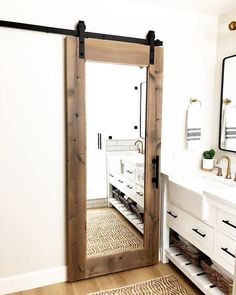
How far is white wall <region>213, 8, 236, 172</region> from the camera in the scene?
2.42 meters

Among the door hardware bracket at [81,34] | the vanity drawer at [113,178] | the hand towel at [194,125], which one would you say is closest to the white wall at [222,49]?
the hand towel at [194,125]

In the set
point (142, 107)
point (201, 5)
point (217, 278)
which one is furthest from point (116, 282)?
point (201, 5)

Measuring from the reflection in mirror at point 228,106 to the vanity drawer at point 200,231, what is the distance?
2.63 feet

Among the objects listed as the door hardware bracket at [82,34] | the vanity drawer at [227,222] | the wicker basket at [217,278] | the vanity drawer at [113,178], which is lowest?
the wicker basket at [217,278]

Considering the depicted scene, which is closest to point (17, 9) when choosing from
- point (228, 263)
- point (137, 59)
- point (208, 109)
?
point (137, 59)

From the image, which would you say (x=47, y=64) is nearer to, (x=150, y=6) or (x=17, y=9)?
(x=17, y=9)

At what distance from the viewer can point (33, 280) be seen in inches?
87.2

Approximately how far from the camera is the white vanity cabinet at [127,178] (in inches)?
→ 96.0

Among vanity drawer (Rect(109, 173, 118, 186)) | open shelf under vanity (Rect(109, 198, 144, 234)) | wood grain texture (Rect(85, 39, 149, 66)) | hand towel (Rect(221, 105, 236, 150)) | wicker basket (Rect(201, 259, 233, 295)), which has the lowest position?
wicker basket (Rect(201, 259, 233, 295))

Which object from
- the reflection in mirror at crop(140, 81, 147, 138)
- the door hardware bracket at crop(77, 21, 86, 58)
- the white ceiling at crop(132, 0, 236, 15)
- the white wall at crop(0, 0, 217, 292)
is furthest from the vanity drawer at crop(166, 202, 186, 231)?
the white ceiling at crop(132, 0, 236, 15)

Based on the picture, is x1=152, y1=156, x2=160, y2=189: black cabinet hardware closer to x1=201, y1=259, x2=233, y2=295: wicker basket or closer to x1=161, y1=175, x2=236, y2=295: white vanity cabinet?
x1=161, y1=175, x2=236, y2=295: white vanity cabinet

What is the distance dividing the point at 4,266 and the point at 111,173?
3.87ft

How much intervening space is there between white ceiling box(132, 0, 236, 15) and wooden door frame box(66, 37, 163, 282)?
39 centimetres

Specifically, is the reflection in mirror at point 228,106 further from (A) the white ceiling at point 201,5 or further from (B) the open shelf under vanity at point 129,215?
(B) the open shelf under vanity at point 129,215
